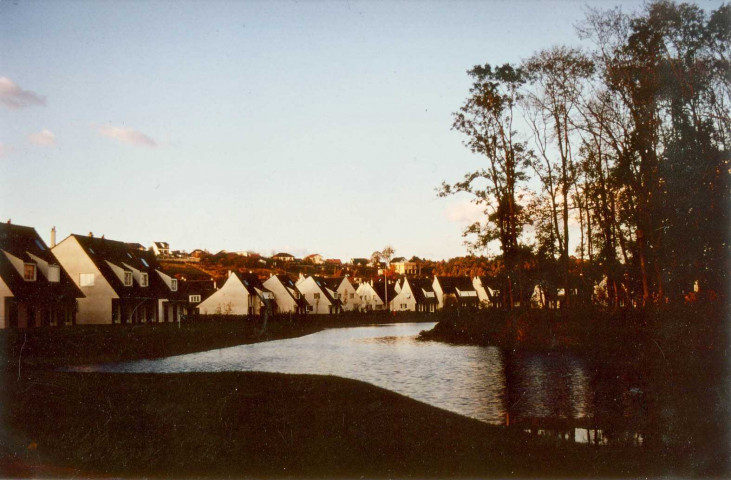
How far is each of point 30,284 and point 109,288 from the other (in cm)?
1285

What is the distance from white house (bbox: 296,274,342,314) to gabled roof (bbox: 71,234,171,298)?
4040 cm

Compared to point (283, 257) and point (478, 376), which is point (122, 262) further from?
point (283, 257)

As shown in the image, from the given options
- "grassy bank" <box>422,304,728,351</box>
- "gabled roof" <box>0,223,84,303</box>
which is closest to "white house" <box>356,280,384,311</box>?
"grassy bank" <box>422,304,728,351</box>

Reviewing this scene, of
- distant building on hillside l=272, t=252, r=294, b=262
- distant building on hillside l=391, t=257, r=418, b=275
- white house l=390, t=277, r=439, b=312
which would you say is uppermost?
distant building on hillside l=272, t=252, r=294, b=262

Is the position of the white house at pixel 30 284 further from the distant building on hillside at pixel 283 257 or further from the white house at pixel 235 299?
the distant building on hillside at pixel 283 257

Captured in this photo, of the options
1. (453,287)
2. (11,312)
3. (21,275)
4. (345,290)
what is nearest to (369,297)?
(345,290)

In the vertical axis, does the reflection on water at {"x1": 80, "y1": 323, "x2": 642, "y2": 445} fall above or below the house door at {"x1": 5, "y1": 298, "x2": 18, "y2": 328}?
below

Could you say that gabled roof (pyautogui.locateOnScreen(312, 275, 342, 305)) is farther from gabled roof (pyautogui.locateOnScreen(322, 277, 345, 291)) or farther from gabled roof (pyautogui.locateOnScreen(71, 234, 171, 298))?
gabled roof (pyautogui.locateOnScreen(71, 234, 171, 298))

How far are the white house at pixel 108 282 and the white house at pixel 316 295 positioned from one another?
145 feet

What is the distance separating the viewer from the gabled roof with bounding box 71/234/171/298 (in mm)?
56031

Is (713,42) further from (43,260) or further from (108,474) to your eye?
(43,260)

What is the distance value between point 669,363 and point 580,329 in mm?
13006

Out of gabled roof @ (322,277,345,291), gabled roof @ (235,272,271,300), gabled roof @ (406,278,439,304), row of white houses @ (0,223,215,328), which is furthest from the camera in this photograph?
gabled roof @ (406,278,439,304)

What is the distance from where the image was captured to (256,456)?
993 centimetres
